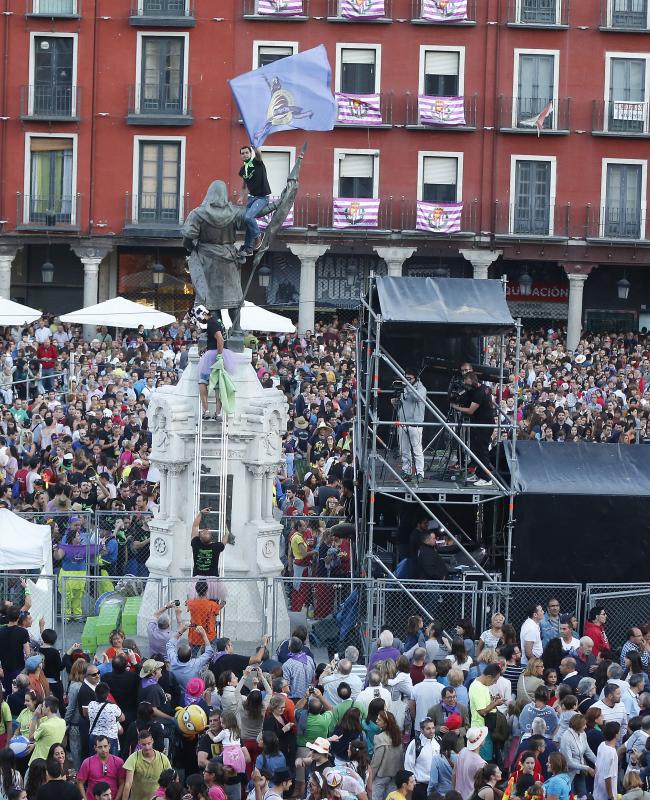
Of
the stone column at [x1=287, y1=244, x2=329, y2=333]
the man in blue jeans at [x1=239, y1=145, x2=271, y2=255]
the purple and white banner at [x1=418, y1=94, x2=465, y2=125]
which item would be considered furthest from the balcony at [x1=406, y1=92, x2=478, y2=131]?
the man in blue jeans at [x1=239, y1=145, x2=271, y2=255]

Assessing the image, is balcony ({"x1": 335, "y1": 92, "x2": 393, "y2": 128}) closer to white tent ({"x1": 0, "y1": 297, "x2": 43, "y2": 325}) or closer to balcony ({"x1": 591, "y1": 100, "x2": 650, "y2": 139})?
balcony ({"x1": 591, "y1": 100, "x2": 650, "y2": 139})

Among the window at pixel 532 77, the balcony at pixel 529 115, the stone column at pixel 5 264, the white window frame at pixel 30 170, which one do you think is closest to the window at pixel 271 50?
the white window frame at pixel 30 170

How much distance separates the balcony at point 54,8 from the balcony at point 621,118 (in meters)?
13.2

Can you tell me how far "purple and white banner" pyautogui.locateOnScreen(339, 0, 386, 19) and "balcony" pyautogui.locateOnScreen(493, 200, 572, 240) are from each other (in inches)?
219

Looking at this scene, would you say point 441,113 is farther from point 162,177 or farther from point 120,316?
point 120,316

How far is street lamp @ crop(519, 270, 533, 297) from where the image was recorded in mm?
46625

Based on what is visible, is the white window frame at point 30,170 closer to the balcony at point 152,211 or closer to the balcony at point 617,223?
the balcony at point 152,211

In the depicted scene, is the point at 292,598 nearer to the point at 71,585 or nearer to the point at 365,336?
the point at 71,585

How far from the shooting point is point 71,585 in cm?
2205

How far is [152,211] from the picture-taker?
1823 inches

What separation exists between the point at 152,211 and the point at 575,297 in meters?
10.8

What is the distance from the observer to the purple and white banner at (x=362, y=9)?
4578 centimetres

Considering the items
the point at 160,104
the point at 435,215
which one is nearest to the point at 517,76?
the point at 435,215

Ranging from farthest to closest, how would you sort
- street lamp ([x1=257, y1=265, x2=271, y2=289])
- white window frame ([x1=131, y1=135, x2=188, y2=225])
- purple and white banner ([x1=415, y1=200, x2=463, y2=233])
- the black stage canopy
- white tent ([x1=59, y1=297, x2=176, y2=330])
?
1. street lamp ([x1=257, y1=265, x2=271, y2=289])
2. white window frame ([x1=131, y1=135, x2=188, y2=225])
3. purple and white banner ([x1=415, y1=200, x2=463, y2=233])
4. white tent ([x1=59, y1=297, x2=176, y2=330])
5. the black stage canopy
